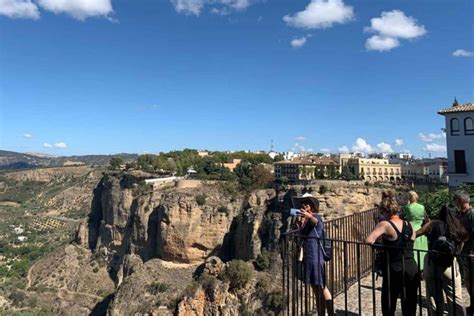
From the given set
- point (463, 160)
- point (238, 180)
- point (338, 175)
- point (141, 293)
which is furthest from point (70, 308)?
point (463, 160)

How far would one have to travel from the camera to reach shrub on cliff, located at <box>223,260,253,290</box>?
2989cm

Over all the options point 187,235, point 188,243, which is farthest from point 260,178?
point 188,243

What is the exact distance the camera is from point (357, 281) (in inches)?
289

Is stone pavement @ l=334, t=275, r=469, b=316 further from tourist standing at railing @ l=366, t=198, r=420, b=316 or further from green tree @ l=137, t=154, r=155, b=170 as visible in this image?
green tree @ l=137, t=154, r=155, b=170

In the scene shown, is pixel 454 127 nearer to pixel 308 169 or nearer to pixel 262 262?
pixel 262 262

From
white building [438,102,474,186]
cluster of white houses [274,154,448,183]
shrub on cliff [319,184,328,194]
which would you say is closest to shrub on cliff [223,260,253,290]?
shrub on cliff [319,184,328,194]

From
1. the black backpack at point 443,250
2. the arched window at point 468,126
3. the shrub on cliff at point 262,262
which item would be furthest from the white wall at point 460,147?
the black backpack at point 443,250

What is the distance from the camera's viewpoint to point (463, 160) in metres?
23.5

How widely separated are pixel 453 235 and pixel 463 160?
2126 centimetres

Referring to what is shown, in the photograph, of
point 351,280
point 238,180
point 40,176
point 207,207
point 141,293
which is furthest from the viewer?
point 40,176

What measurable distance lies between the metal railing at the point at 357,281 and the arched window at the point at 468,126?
57.9 feet

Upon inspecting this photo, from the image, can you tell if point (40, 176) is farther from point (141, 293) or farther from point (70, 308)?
point (141, 293)

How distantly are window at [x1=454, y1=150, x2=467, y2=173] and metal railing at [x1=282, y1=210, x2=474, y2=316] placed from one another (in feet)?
56.9

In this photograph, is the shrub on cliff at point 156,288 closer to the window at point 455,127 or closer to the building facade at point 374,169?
the window at point 455,127
